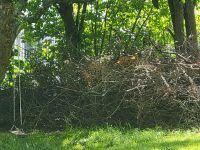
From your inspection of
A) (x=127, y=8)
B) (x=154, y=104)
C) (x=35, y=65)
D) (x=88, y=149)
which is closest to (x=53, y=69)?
(x=35, y=65)

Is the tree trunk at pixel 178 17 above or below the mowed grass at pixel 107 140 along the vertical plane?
above

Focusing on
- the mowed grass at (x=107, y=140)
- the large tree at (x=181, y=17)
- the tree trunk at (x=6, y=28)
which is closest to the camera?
the mowed grass at (x=107, y=140)

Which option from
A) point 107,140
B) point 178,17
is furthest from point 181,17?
point 107,140

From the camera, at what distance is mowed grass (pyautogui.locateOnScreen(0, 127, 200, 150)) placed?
8633mm

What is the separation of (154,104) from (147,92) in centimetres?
34

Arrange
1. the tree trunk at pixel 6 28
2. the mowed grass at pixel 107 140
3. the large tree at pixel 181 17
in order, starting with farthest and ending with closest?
the large tree at pixel 181 17 < the tree trunk at pixel 6 28 < the mowed grass at pixel 107 140

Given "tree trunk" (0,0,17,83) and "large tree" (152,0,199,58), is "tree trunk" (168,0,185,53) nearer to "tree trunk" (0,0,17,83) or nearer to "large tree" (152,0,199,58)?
"large tree" (152,0,199,58)

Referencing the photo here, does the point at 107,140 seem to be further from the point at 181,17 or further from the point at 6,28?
the point at 181,17

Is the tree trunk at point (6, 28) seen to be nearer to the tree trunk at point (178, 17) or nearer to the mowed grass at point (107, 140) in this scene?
the mowed grass at point (107, 140)

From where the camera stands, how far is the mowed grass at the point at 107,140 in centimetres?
863

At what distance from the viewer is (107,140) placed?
955 cm

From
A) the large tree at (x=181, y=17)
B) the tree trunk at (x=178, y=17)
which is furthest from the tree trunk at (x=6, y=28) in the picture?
the tree trunk at (x=178, y=17)

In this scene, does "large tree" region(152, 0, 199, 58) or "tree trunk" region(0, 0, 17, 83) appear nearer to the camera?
"tree trunk" region(0, 0, 17, 83)

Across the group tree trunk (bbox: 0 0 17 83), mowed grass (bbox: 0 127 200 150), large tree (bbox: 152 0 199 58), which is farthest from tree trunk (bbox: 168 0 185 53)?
tree trunk (bbox: 0 0 17 83)
